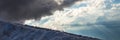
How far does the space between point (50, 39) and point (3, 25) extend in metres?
39.5

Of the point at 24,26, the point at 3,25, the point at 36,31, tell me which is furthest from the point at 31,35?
the point at 3,25

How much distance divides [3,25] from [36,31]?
87.8 ft

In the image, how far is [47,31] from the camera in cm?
14175

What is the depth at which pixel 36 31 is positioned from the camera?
14675 centimetres

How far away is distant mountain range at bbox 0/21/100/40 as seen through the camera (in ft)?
435

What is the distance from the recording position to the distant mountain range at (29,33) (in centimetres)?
13261

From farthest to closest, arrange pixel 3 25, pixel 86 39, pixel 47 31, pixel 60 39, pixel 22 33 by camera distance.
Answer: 1. pixel 3 25
2. pixel 22 33
3. pixel 47 31
4. pixel 60 39
5. pixel 86 39

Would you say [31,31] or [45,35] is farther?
[31,31]

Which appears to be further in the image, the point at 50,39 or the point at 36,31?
the point at 36,31

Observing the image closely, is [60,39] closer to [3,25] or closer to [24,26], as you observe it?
[24,26]

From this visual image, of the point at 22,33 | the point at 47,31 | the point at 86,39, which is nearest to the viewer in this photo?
the point at 86,39

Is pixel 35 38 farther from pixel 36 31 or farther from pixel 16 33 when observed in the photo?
pixel 16 33

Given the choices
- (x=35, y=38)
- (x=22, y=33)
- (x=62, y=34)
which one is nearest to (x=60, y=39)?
(x=62, y=34)

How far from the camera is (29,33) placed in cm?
14975
